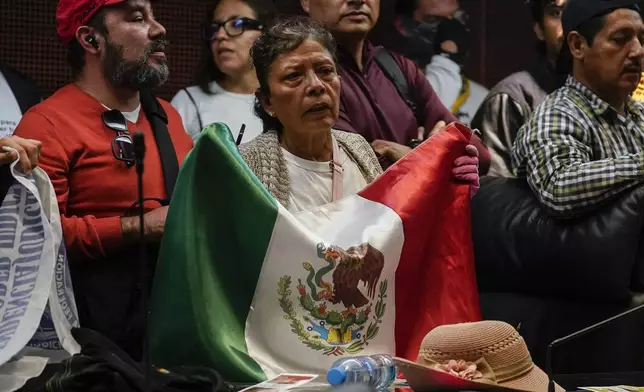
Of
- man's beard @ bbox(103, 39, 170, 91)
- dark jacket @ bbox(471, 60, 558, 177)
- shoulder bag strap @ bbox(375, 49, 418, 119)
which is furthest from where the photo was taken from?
dark jacket @ bbox(471, 60, 558, 177)

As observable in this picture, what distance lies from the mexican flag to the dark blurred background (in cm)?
124

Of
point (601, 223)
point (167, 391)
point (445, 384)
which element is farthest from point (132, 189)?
point (601, 223)

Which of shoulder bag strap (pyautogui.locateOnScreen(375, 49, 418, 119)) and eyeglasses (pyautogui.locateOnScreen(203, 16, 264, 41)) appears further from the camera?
eyeglasses (pyautogui.locateOnScreen(203, 16, 264, 41))

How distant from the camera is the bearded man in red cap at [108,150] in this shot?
3422 mm

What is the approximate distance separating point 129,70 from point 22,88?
0.62 metres

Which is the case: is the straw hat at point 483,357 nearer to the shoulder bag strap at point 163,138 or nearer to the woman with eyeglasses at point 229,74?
the shoulder bag strap at point 163,138

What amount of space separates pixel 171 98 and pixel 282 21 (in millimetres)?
1074

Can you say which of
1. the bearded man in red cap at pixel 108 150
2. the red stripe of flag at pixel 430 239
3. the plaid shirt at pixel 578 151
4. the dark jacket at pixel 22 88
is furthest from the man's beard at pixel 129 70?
the plaid shirt at pixel 578 151

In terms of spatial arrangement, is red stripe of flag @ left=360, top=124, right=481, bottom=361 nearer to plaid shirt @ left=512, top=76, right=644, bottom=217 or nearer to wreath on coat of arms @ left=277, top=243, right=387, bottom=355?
wreath on coat of arms @ left=277, top=243, right=387, bottom=355

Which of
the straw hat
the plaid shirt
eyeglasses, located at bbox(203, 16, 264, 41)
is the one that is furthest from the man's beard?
the straw hat

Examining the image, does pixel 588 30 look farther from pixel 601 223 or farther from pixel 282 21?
pixel 282 21

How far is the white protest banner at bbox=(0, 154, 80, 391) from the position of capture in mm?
3084

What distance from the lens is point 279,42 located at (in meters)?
3.57

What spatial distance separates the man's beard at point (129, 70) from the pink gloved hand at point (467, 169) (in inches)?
39.5
